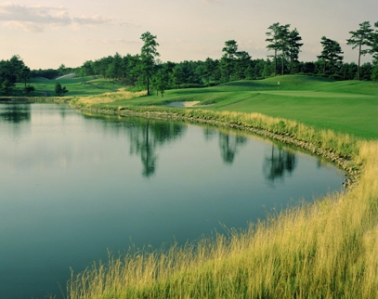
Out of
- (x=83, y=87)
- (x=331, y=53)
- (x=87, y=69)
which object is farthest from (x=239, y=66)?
(x=87, y=69)

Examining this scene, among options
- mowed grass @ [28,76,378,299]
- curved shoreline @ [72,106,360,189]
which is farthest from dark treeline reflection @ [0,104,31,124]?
mowed grass @ [28,76,378,299]

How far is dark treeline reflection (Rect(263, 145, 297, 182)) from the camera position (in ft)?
66.2

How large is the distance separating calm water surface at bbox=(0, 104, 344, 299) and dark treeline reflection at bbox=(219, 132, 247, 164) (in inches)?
5.0

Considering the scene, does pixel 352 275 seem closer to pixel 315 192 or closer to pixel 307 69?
pixel 315 192

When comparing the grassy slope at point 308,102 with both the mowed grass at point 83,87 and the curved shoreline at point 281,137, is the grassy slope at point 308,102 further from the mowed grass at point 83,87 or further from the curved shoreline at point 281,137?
the mowed grass at point 83,87

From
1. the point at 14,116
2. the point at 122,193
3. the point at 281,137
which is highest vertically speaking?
the point at 281,137

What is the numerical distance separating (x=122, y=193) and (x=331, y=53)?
90.0 meters

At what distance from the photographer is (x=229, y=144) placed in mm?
29188

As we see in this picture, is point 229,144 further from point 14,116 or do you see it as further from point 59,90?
point 59,90

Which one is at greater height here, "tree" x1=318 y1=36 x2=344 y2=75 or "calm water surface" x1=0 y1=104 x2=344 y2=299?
"tree" x1=318 y1=36 x2=344 y2=75

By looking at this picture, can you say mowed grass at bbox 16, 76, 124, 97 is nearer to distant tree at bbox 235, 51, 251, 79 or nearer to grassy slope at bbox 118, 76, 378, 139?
distant tree at bbox 235, 51, 251, 79

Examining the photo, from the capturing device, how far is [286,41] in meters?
96.1

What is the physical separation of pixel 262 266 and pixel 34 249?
654 centimetres

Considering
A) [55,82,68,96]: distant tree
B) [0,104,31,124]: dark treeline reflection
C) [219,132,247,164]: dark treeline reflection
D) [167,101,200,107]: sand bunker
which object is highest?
[55,82,68,96]: distant tree
